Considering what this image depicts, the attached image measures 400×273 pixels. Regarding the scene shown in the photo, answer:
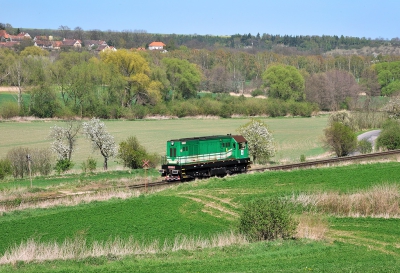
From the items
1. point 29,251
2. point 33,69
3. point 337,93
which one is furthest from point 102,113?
point 29,251

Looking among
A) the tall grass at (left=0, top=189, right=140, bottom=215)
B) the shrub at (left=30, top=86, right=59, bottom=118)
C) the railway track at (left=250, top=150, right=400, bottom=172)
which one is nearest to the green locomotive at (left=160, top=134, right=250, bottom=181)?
the railway track at (left=250, top=150, right=400, bottom=172)

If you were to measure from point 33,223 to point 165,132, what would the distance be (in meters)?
58.6

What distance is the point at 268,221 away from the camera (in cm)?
2223

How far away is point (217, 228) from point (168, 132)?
59598 millimetres

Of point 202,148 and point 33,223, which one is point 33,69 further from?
point 33,223

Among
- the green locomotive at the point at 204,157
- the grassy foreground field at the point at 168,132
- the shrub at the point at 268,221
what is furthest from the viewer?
the grassy foreground field at the point at 168,132

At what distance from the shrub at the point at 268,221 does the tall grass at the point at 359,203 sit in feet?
21.2

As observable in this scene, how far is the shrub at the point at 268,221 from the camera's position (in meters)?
22.2

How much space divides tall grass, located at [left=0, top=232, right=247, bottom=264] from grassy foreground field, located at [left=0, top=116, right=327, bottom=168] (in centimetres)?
3439

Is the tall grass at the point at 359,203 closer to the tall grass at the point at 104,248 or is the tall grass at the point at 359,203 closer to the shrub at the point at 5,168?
the tall grass at the point at 104,248

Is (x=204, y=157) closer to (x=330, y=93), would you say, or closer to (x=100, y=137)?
(x=100, y=137)

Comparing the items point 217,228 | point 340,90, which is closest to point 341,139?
point 217,228

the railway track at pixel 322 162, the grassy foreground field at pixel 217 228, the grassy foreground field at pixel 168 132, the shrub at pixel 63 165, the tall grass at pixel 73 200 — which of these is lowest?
the grassy foreground field at pixel 168 132

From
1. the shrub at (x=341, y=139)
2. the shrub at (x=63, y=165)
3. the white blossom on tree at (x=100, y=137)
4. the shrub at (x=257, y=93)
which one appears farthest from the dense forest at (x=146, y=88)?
the shrub at (x=341, y=139)
